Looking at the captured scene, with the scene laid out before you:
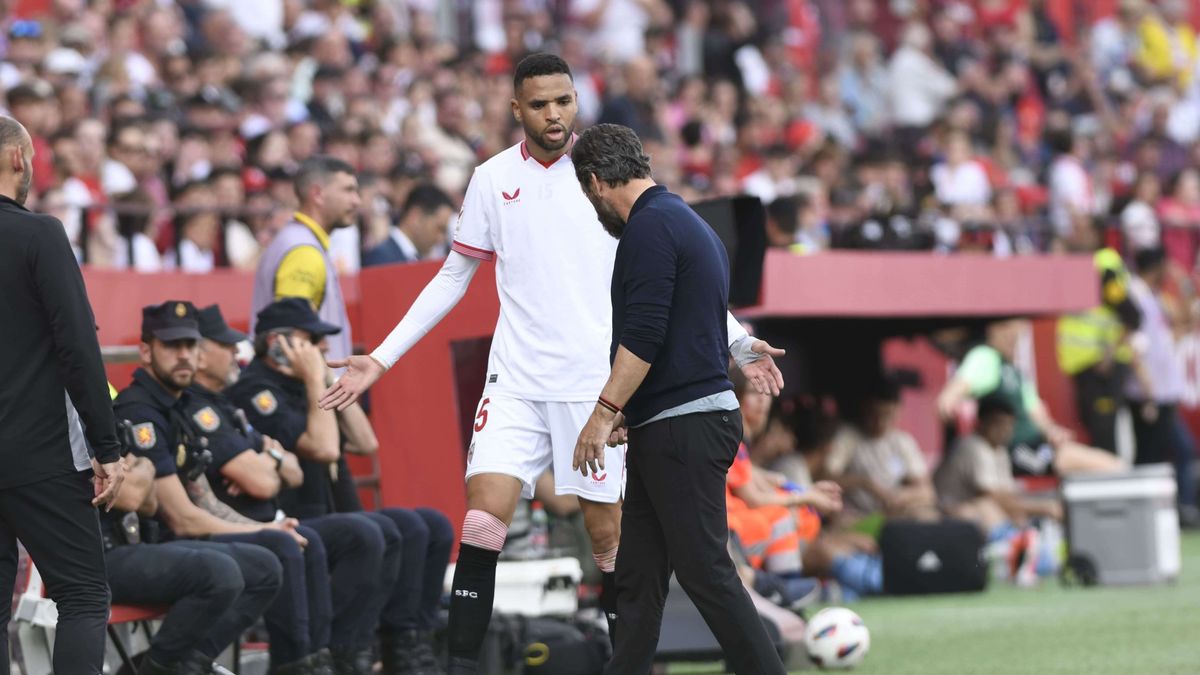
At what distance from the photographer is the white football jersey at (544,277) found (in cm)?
706

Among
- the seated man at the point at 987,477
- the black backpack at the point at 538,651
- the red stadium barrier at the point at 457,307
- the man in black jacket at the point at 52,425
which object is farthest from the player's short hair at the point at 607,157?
the seated man at the point at 987,477

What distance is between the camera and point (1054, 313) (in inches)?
543

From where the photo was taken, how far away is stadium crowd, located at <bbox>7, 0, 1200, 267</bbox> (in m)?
12.4

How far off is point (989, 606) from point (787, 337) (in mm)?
3275

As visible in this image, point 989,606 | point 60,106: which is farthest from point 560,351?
point 60,106

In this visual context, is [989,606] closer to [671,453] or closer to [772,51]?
[671,453]

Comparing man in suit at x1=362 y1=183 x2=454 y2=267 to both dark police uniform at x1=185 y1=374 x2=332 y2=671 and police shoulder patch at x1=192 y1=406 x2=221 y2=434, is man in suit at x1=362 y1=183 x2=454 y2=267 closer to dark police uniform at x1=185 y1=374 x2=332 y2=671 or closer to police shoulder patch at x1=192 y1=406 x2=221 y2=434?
dark police uniform at x1=185 y1=374 x2=332 y2=671

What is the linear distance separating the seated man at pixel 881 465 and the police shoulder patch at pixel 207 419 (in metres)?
6.74

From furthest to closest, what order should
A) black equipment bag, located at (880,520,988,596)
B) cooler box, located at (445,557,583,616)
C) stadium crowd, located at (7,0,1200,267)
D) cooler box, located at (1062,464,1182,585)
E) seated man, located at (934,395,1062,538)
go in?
seated man, located at (934,395,1062,538), cooler box, located at (1062,464,1182,585), black equipment bag, located at (880,520,988,596), stadium crowd, located at (7,0,1200,267), cooler box, located at (445,557,583,616)

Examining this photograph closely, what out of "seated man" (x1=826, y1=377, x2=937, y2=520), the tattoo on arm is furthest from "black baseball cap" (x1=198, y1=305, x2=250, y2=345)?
"seated man" (x1=826, y1=377, x2=937, y2=520)

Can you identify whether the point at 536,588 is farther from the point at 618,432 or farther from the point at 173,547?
the point at 618,432

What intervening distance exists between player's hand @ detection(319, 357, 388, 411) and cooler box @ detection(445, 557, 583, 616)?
81.9 inches

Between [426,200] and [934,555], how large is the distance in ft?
13.5

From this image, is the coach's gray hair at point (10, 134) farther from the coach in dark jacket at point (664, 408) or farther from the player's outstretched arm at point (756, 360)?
the player's outstretched arm at point (756, 360)
